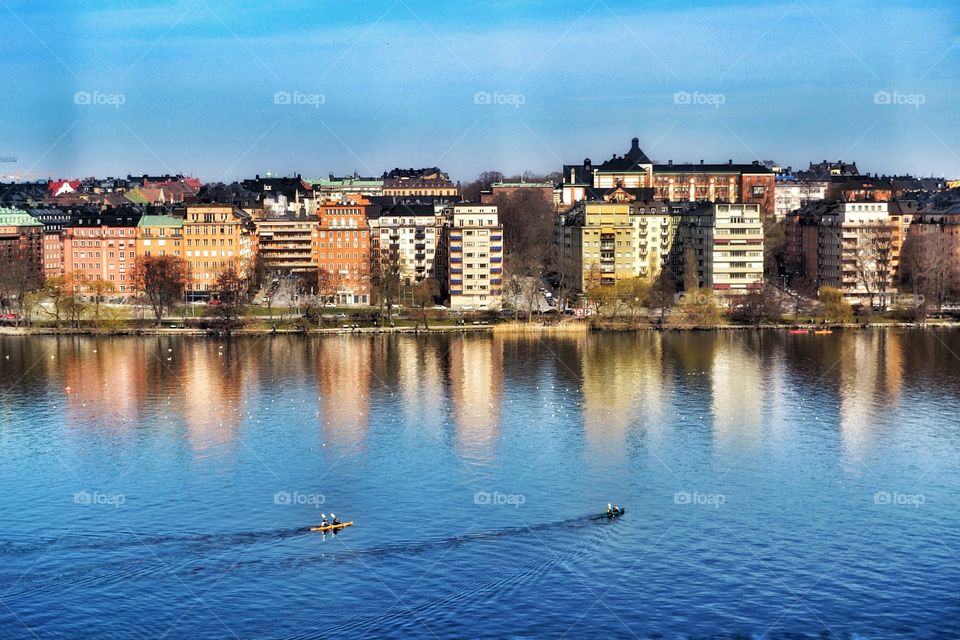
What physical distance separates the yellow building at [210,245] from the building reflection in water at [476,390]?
1058cm

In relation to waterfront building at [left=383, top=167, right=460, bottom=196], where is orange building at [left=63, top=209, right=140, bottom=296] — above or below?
below

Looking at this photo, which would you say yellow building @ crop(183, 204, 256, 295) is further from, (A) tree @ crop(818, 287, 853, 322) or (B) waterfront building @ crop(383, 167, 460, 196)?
(B) waterfront building @ crop(383, 167, 460, 196)

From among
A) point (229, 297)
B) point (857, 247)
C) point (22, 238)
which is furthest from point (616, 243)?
point (22, 238)

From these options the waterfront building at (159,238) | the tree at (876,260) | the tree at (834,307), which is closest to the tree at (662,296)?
the tree at (834,307)

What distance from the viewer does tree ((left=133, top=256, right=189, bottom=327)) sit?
37594mm

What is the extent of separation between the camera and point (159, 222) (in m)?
43.1

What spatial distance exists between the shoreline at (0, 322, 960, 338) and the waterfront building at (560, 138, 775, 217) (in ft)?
77.5

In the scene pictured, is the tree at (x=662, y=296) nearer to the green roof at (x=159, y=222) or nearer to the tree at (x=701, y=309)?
the tree at (x=701, y=309)

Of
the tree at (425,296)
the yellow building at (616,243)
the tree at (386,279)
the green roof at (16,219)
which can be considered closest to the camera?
the tree at (425,296)

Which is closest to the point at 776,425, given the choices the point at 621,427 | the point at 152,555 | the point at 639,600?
the point at 621,427

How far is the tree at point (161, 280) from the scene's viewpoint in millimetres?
37594

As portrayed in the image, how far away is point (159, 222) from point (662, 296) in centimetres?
1628

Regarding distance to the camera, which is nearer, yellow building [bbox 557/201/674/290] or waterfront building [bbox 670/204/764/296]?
waterfront building [bbox 670/204/764/296]

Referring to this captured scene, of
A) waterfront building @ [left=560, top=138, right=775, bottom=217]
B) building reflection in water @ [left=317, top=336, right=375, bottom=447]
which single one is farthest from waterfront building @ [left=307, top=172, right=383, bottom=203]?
building reflection in water @ [left=317, top=336, right=375, bottom=447]
